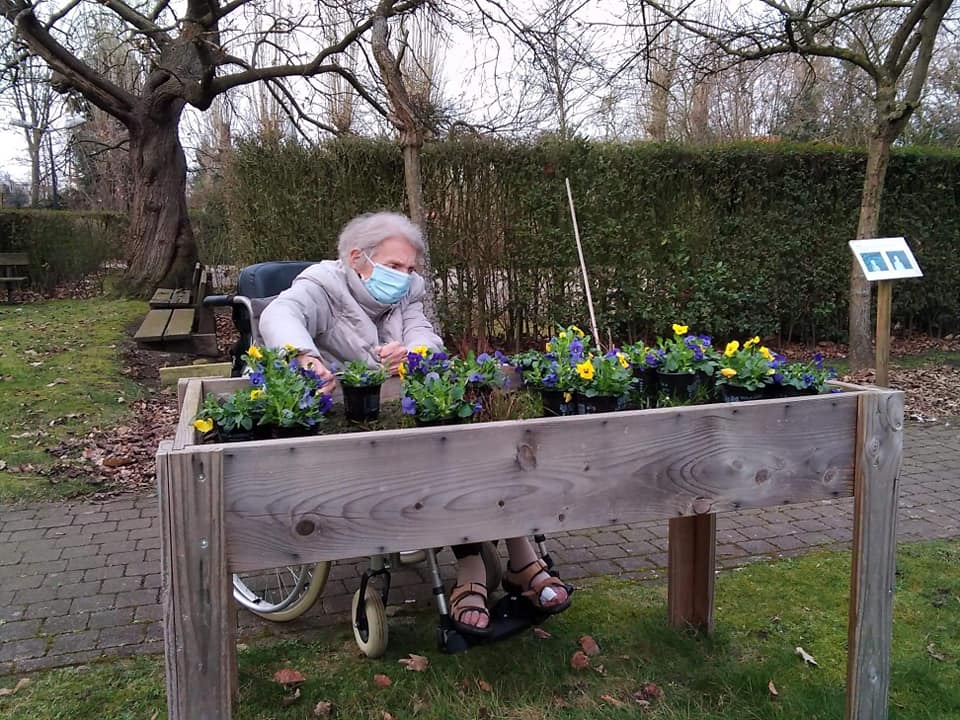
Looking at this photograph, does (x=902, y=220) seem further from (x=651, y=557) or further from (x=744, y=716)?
(x=744, y=716)

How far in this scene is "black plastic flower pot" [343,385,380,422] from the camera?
2.01m

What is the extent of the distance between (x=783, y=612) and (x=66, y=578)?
2.98 m

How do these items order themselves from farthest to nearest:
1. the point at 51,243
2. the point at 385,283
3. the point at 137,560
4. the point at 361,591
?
the point at 51,243 → the point at 137,560 → the point at 385,283 → the point at 361,591

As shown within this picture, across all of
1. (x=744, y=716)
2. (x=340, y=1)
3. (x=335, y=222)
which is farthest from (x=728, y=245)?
(x=744, y=716)

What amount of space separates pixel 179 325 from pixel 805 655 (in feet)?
21.6

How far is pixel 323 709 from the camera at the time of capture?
238cm

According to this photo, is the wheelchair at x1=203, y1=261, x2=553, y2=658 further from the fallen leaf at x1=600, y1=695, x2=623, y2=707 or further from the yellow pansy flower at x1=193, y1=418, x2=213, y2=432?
the yellow pansy flower at x1=193, y1=418, x2=213, y2=432

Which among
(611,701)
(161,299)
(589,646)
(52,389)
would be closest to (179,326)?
(52,389)

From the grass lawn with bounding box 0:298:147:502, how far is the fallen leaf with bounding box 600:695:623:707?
341 centimetres

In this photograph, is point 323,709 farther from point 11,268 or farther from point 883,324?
point 11,268

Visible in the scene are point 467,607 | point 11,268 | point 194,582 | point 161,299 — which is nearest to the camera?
point 194,582

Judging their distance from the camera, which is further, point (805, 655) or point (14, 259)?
point (14, 259)

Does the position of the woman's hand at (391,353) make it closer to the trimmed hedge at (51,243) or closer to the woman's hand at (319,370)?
the woman's hand at (319,370)

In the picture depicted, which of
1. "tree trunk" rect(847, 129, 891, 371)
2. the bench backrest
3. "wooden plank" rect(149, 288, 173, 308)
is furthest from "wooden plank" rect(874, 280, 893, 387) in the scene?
the bench backrest
